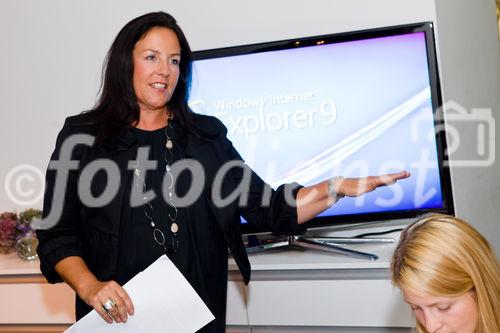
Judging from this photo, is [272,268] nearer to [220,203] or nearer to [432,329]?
[220,203]

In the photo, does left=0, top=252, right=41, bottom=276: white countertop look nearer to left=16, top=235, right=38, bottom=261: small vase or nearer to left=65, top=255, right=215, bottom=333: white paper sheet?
left=16, top=235, right=38, bottom=261: small vase

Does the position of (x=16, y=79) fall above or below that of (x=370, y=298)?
above

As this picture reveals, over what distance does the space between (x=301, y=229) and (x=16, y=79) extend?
187 centimetres

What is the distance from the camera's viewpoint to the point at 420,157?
8.71 ft

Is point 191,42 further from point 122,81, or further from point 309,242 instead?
point 122,81

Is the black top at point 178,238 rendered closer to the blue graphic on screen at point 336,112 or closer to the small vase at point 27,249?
the blue graphic on screen at point 336,112

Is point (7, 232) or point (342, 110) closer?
point (342, 110)

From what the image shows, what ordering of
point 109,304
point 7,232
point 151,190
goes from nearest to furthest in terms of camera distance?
point 109,304 → point 151,190 → point 7,232

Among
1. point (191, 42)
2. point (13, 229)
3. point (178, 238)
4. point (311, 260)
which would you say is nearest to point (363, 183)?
point (178, 238)

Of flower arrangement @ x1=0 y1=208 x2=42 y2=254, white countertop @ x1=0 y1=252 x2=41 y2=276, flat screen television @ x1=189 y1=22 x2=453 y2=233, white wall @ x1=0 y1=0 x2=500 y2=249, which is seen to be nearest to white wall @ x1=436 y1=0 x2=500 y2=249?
white wall @ x1=0 y1=0 x2=500 y2=249

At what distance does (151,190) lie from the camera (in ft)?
6.50

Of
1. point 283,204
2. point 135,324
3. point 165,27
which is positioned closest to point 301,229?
point 283,204

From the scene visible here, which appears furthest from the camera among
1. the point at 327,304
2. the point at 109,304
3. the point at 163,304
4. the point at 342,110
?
the point at 342,110

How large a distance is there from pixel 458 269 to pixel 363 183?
0.49 m
